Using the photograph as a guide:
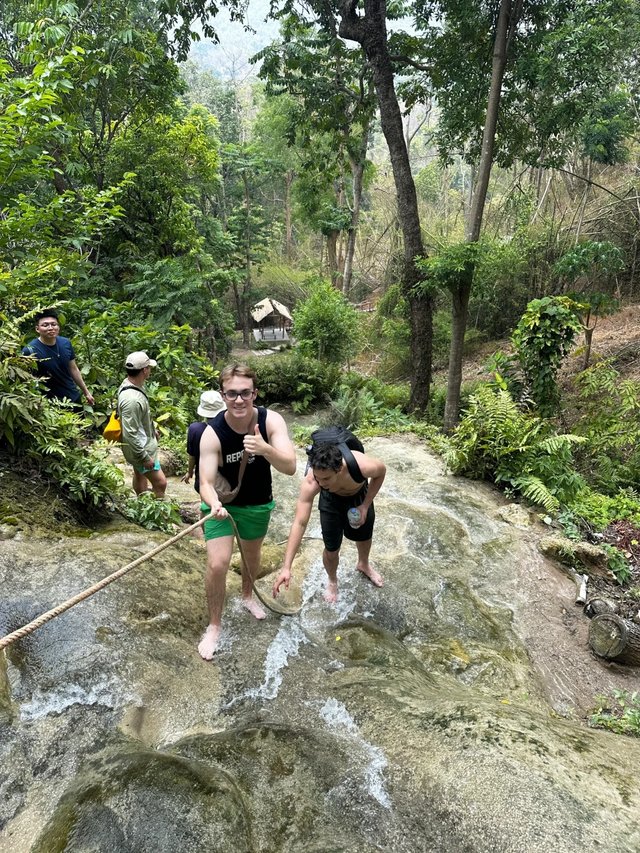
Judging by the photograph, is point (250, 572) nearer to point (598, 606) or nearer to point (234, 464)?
point (234, 464)

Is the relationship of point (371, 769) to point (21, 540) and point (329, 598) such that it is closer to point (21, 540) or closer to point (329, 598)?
point (329, 598)

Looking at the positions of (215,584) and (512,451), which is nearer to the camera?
(215,584)

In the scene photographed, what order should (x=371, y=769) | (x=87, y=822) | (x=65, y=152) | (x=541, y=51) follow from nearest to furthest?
(x=87, y=822) < (x=371, y=769) < (x=541, y=51) < (x=65, y=152)

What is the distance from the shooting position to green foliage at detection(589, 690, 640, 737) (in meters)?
3.55

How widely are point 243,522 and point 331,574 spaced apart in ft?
4.23

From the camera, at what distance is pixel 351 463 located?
3441mm

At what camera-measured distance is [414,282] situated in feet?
35.8

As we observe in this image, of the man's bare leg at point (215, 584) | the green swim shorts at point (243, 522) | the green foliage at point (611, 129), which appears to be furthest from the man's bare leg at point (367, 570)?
the green foliage at point (611, 129)

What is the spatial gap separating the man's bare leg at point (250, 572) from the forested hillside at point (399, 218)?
1.36 meters

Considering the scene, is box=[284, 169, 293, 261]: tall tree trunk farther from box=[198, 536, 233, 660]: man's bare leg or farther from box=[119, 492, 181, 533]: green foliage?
box=[198, 536, 233, 660]: man's bare leg

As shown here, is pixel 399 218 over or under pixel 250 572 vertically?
over

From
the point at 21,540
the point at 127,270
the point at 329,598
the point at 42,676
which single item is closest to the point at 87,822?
the point at 42,676

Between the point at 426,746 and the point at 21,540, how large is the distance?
2875 millimetres

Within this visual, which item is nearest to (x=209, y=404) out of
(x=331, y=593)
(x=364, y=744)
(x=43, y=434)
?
(x=43, y=434)
